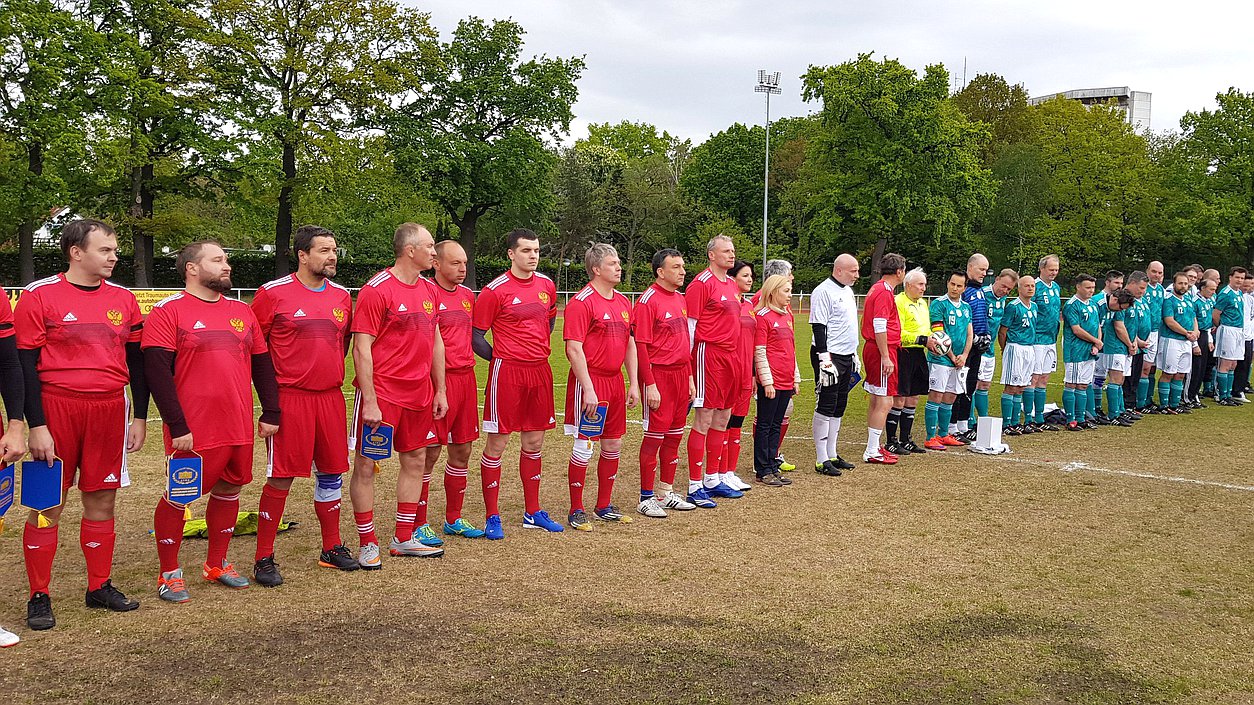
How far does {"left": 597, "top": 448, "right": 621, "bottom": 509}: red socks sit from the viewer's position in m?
7.11

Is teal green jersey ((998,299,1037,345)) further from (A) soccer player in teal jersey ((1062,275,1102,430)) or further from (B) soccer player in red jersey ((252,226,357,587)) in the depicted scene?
(B) soccer player in red jersey ((252,226,357,587))

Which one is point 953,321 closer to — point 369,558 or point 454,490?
point 454,490

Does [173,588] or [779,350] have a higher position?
[779,350]

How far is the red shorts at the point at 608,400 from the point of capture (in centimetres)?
683

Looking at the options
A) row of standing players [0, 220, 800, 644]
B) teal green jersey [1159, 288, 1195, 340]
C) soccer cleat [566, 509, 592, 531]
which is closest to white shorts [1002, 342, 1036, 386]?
teal green jersey [1159, 288, 1195, 340]

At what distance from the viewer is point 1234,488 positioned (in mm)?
8383

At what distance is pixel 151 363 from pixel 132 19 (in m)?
33.3

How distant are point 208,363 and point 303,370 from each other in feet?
1.78

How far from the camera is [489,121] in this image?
44688 millimetres

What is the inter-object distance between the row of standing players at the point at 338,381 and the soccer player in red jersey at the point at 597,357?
0.02m

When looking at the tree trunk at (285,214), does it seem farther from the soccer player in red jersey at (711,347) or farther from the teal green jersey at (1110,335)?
the soccer player in red jersey at (711,347)

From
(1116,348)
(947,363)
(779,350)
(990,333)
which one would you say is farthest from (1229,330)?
(779,350)

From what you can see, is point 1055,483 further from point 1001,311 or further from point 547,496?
point 547,496

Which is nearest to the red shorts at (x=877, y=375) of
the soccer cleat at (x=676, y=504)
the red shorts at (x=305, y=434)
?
→ the soccer cleat at (x=676, y=504)
